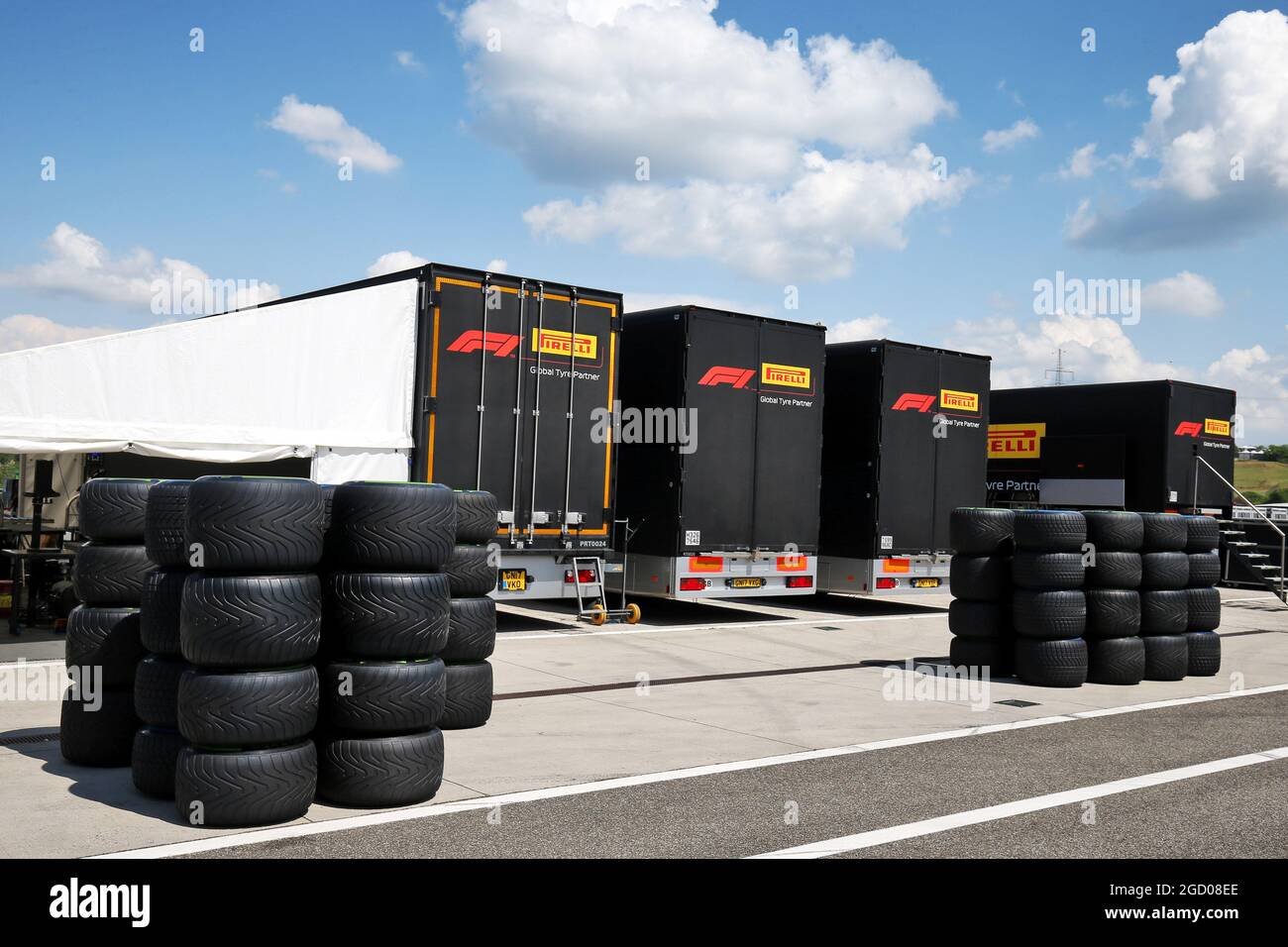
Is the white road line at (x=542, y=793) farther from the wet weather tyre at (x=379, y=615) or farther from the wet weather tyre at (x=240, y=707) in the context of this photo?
the wet weather tyre at (x=379, y=615)

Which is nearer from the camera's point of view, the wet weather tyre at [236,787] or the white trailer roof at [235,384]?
the wet weather tyre at [236,787]

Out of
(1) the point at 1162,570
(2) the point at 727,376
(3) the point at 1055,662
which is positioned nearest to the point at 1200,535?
(1) the point at 1162,570

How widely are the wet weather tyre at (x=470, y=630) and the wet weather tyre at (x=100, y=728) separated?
6.58 ft

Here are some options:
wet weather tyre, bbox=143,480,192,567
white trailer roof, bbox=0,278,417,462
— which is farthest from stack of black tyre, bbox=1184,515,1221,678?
wet weather tyre, bbox=143,480,192,567

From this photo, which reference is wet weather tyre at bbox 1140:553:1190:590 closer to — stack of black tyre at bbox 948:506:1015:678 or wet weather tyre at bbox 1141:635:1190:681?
wet weather tyre at bbox 1141:635:1190:681

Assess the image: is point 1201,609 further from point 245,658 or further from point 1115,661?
point 245,658

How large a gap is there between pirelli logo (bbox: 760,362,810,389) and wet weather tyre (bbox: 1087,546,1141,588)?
17.2ft

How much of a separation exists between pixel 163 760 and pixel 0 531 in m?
10.2

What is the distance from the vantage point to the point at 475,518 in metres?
8.55

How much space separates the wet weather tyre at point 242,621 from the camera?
559 centimetres

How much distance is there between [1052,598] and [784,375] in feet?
18.0

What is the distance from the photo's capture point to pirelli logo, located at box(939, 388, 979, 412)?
17172mm

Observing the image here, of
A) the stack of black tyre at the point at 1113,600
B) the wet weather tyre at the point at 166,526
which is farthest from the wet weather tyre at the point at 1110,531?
the wet weather tyre at the point at 166,526
